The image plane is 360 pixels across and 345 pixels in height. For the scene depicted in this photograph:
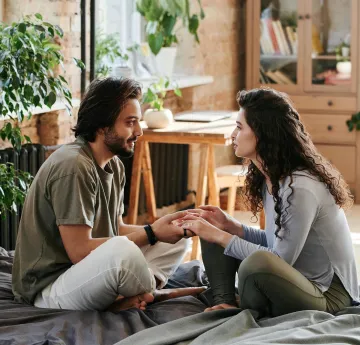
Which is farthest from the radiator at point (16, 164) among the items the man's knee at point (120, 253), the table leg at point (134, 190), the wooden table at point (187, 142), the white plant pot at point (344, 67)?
the white plant pot at point (344, 67)

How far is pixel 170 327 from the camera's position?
292cm

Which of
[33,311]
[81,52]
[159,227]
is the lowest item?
[33,311]

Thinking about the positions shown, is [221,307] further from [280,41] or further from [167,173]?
[280,41]

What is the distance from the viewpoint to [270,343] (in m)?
2.71

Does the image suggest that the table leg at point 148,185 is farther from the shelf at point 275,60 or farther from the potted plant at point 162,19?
the shelf at point 275,60

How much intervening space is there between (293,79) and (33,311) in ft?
14.3

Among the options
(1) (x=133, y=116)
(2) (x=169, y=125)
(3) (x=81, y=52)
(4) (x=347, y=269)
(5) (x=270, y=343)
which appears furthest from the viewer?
(2) (x=169, y=125)

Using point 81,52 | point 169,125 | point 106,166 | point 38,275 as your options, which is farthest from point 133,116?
point 169,125

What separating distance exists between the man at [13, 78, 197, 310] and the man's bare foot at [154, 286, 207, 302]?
0.5 inches

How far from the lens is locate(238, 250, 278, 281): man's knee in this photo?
297 cm

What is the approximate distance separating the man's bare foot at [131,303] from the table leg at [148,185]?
7.02 ft

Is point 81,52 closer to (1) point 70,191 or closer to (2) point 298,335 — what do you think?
(1) point 70,191

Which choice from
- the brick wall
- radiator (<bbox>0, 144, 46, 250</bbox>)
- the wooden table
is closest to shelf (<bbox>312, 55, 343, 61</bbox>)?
the brick wall

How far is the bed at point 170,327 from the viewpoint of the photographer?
2.79 m
